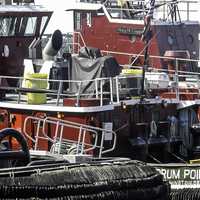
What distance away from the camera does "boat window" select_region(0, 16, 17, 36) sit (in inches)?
632

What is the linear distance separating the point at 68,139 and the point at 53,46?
384cm

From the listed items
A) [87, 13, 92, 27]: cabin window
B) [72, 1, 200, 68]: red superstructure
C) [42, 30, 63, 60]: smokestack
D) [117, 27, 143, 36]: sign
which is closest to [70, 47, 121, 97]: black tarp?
[42, 30, 63, 60]: smokestack

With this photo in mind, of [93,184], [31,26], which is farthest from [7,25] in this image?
[93,184]

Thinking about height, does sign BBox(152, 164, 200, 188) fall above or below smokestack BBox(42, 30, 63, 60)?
below

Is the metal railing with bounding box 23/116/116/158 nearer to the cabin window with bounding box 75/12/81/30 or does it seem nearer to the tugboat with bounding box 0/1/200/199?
the tugboat with bounding box 0/1/200/199

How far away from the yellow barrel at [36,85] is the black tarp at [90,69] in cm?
82

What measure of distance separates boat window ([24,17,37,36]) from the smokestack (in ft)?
1.62

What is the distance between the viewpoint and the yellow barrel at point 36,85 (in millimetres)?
13583

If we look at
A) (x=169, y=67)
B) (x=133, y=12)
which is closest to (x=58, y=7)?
(x=133, y=12)

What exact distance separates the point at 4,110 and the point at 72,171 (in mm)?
7933

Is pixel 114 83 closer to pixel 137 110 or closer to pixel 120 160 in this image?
pixel 137 110

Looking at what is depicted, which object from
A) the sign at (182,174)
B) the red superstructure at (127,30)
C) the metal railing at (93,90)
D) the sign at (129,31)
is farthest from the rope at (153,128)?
the sign at (129,31)

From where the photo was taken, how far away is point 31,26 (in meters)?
16.6

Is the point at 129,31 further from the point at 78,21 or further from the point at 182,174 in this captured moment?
the point at 182,174
